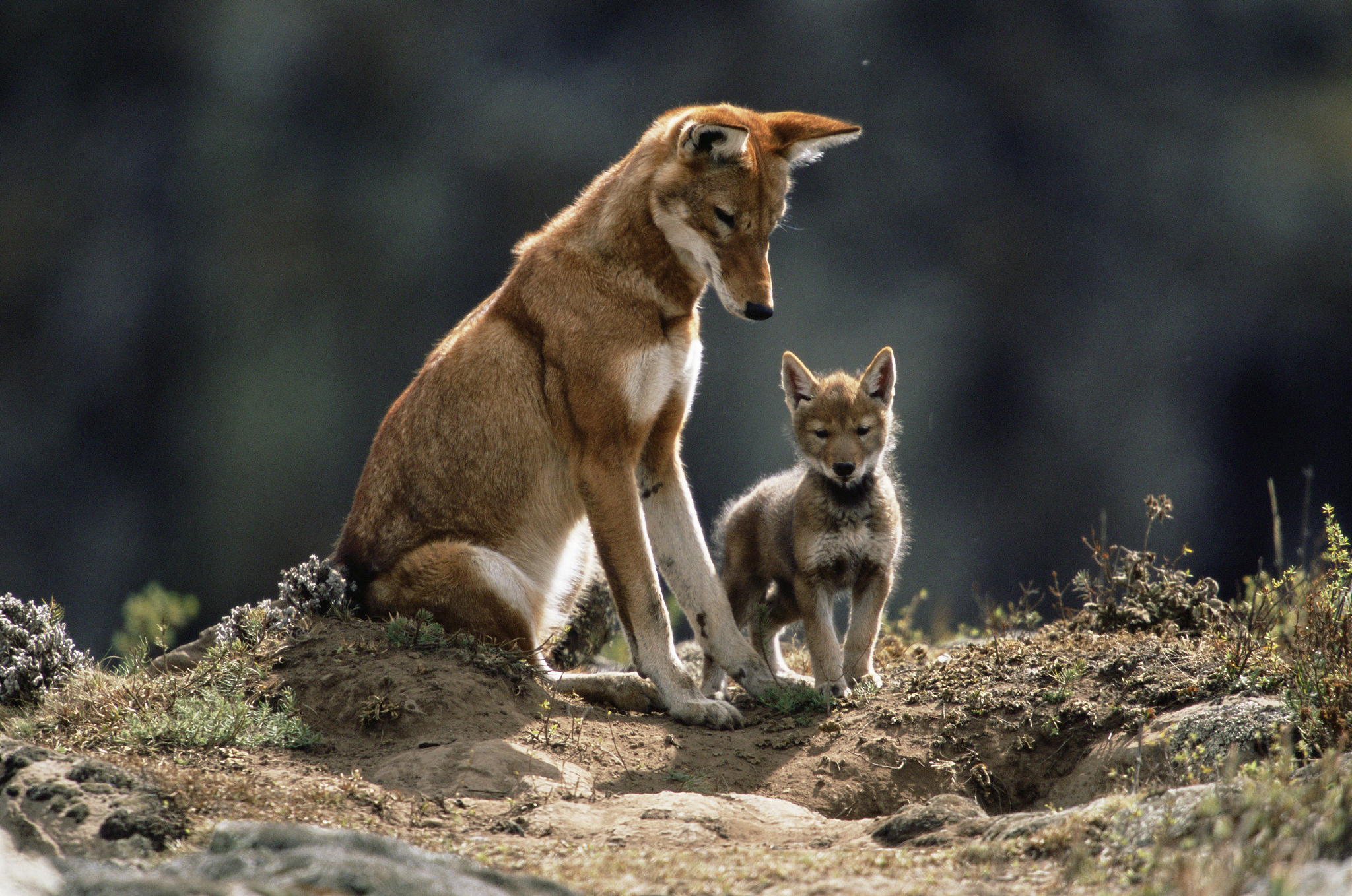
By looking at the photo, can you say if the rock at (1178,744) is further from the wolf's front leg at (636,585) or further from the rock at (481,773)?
the rock at (481,773)

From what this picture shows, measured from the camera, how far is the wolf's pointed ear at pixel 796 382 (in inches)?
218

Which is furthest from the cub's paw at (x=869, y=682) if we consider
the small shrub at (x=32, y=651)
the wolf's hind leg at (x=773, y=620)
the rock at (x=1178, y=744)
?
the small shrub at (x=32, y=651)

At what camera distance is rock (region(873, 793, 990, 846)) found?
3096 millimetres

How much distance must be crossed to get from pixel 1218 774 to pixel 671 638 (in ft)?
7.79

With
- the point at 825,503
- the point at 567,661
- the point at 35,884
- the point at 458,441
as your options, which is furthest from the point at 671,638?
the point at 35,884

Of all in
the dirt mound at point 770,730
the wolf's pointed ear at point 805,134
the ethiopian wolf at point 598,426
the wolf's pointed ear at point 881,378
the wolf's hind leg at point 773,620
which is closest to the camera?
the dirt mound at point 770,730

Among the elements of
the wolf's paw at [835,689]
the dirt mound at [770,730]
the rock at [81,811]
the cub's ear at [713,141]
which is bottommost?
the rock at [81,811]

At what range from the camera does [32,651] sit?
4.77 m

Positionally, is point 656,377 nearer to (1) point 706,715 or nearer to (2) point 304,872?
(1) point 706,715

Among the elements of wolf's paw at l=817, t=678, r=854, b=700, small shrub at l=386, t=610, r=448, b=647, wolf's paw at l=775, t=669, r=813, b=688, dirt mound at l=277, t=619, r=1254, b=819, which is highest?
small shrub at l=386, t=610, r=448, b=647

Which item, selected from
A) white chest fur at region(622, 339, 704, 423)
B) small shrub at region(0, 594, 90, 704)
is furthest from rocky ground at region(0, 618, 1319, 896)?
white chest fur at region(622, 339, 704, 423)

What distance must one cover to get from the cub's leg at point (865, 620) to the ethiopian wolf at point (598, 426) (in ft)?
1.53

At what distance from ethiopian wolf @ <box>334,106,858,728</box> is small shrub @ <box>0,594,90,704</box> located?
1324 millimetres

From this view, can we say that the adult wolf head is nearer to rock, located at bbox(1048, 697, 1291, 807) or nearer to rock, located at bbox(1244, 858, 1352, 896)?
rock, located at bbox(1048, 697, 1291, 807)
